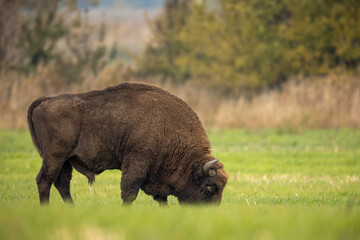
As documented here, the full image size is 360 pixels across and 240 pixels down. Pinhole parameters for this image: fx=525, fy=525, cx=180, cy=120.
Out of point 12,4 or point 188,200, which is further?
point 12,4

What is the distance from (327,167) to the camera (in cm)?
→ 1403

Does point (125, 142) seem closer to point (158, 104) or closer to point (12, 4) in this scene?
point (158, 104)

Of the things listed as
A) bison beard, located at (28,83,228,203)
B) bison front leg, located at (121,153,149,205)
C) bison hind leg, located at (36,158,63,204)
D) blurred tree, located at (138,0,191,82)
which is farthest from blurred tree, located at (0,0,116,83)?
bison front leg, located at (121,153,149,205)

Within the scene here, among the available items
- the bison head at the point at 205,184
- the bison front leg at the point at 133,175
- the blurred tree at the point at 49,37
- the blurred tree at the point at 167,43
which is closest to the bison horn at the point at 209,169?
the bison head at the point at 205,184

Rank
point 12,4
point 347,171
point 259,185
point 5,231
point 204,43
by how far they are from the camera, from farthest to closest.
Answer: point 204,43 < point 12,4 < point 347,171 < point 259,185 < point 5,231

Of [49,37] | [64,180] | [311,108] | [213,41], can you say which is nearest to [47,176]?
[64,180]

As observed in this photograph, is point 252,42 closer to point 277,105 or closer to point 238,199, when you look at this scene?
point 277,105

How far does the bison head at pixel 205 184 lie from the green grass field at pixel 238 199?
0.32 meters

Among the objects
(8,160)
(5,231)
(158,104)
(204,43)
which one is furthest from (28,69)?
(5,231)

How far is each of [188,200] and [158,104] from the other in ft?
5.66

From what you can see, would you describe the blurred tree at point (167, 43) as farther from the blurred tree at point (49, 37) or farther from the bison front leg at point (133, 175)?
the bison front leg at point (133, 175)

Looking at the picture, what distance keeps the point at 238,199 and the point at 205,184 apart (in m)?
1.62

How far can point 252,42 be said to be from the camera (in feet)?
118

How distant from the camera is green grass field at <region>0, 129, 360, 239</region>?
4.35 metres
